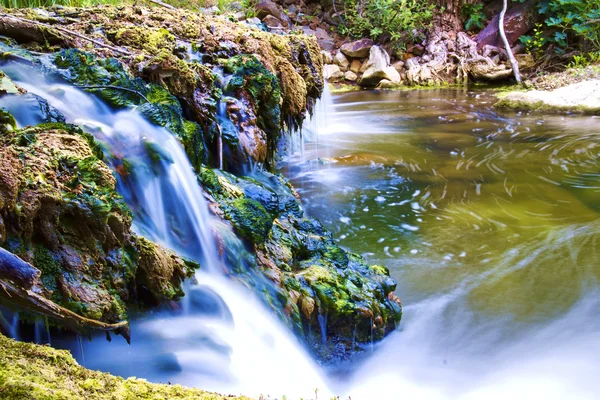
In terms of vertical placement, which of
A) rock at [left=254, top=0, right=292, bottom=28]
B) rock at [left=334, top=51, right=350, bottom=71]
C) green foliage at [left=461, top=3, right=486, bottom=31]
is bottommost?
rock at [left=334, top=51, right=350, bottom=71]

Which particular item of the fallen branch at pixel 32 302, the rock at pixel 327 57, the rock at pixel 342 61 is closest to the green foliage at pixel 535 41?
the rock at pixel 342 61

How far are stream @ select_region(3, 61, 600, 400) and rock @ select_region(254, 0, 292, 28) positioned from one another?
35.4ft

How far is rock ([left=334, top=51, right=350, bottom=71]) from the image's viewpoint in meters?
16.8

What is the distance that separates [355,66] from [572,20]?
6753mm

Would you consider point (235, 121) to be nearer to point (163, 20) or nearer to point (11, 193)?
point (163, 20)

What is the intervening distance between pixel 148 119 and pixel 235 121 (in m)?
1.19

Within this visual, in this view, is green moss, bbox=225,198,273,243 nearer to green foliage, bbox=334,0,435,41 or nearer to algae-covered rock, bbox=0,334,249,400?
algae-covered rock, bbox=0,334,249,400

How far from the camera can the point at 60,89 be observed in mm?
2998

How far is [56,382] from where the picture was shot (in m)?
1.10

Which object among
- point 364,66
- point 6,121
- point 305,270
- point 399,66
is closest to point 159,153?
point 6,121

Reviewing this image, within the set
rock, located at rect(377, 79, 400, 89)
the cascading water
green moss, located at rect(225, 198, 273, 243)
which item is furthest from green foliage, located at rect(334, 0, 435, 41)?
the cascading water

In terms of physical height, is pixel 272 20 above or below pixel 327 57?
above

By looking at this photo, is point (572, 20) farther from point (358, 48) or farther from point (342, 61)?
point (342, 61)

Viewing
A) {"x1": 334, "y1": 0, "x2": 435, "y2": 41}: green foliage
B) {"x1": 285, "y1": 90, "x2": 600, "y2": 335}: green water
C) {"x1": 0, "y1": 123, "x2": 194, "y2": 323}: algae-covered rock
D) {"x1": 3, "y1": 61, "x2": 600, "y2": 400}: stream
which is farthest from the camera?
{"x1": 334, "y1": 0, "x2": 435, "y2": 41}: green foliage
